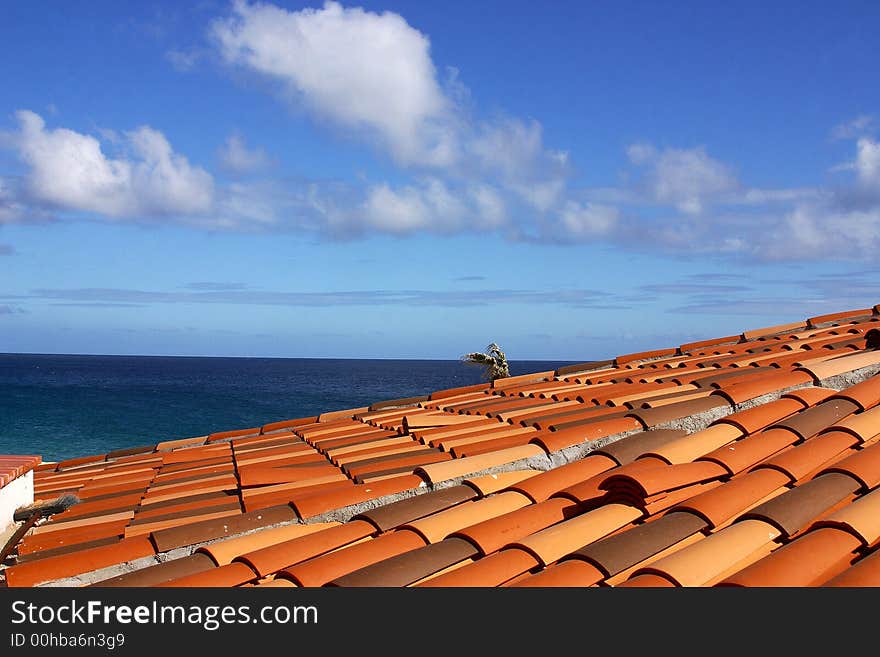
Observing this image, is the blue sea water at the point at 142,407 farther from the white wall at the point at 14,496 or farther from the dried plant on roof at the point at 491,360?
the white wall at the point at 14,496

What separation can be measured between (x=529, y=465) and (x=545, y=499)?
2.44 feet

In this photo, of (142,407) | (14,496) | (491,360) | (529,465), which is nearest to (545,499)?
(529,465)

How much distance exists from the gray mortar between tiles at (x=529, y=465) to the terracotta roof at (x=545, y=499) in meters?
0.01

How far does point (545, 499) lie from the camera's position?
3891 mm

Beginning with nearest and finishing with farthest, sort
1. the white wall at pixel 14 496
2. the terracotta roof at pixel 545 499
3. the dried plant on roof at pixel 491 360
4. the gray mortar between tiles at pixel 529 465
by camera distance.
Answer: the terracotta roof at pixel 545 499, the gray mortar between tiles at pixel 529 465, the white wall at pixel 14 496, the dried plant on roof at pixel 491 360

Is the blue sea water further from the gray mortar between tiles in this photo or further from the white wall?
the gray mortar between tiles

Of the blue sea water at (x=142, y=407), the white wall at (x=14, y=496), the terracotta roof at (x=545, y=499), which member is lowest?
the blue sea water at (x=142, y=407)

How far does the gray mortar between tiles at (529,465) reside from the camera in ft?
12.9

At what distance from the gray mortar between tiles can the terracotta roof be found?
0.01m

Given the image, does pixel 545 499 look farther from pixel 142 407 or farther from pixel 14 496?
pixel 142 407

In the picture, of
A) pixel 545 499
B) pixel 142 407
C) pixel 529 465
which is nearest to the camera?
pixel 545 499

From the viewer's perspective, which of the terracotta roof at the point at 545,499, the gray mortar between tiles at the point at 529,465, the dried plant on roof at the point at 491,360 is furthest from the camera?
the dried plant on roof at the point at 491,360

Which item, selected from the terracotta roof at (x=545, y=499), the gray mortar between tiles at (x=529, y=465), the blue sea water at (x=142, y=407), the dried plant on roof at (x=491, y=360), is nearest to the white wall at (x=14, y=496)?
the terracotta roof at (x=545, y=499)

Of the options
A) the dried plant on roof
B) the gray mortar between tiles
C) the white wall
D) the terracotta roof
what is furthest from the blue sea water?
the gray mortar between tiles
